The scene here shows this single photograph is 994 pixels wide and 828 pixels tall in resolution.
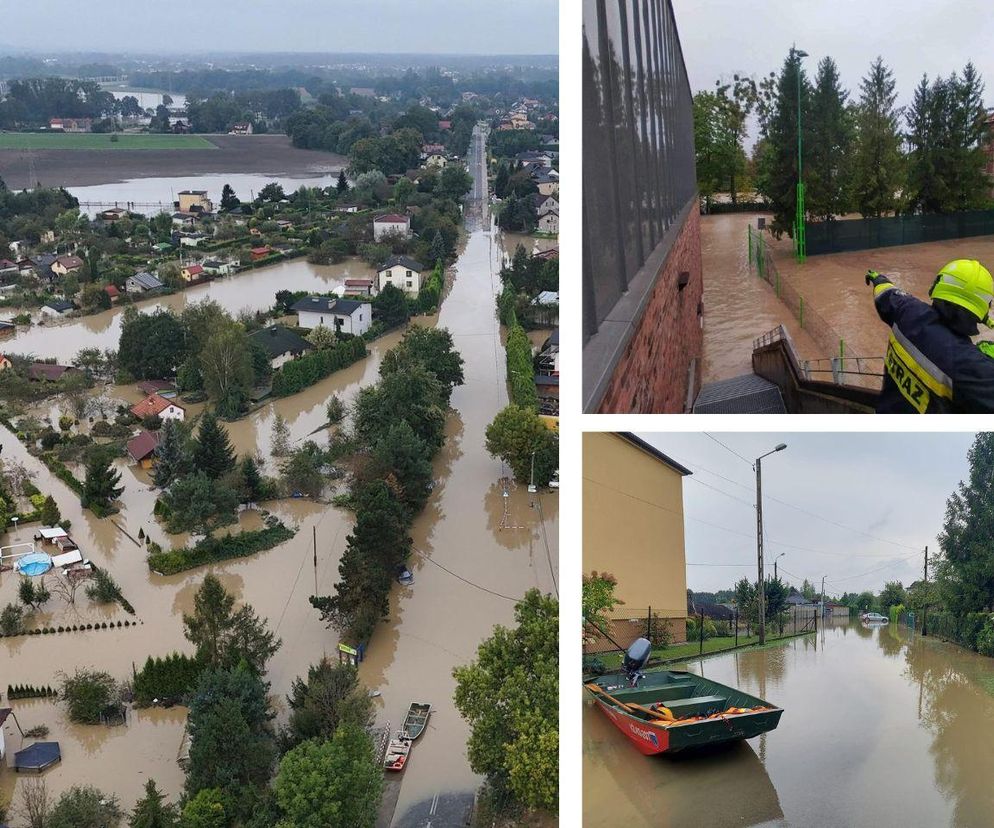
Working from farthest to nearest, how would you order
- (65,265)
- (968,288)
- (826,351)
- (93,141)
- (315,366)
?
(93,141)
(65,265)
(315,366)
(826,351)
(968,288)

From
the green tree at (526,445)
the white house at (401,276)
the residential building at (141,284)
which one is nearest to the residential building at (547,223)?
the white house at (401,276)

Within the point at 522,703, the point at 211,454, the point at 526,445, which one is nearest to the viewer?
the point at 522,703

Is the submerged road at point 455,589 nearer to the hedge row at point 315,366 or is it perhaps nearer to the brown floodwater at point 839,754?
the hedge row at point 315,366

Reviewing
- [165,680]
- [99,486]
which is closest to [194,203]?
[99,486]

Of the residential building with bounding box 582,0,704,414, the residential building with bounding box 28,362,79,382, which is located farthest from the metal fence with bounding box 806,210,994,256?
the residential building with bounding box 28,362,79,382

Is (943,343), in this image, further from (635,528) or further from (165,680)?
(165,680)

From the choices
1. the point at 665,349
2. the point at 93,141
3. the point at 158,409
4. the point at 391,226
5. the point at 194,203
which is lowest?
the point at 158,409
